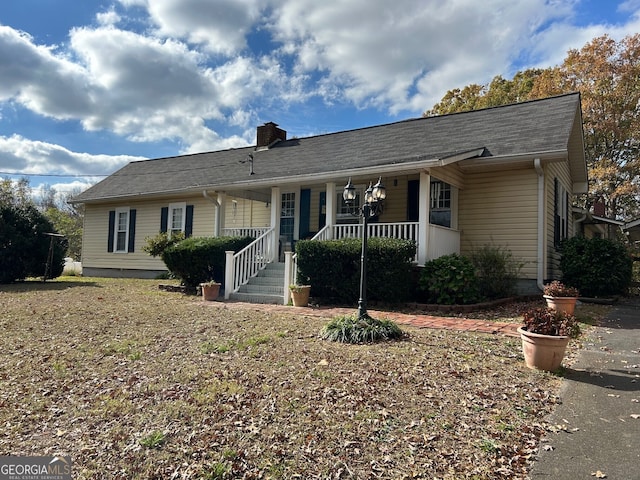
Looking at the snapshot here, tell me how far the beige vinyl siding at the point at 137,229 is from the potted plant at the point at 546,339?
12167 mm

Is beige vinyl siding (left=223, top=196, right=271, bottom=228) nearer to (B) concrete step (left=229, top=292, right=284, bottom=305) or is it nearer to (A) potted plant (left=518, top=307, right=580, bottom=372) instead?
(B) concrete step (left=229, top=292, right=284, bottom=305)

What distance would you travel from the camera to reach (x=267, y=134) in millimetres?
Answer: 17625

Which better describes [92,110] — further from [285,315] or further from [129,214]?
[285,315]

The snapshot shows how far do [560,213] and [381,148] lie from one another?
18.7 ft

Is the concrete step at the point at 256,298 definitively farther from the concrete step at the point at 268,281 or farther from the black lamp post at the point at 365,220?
the black lamp post at the point at 365,220

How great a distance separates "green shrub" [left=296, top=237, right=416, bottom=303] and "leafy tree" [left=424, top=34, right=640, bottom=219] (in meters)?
17.3

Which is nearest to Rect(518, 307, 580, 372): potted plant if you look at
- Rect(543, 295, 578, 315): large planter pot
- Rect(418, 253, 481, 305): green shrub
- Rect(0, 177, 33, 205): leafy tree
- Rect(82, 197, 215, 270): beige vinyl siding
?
Rect(543, 295, 578, 315): large planter pot

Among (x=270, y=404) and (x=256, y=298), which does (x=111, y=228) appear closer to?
(x=256, y=298)

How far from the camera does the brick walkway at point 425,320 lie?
20.9 ft

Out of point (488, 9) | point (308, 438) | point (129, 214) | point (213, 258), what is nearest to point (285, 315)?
point (213, 258)

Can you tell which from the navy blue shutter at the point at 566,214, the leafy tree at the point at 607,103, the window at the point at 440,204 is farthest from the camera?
the leafy tree at the point at 607,103

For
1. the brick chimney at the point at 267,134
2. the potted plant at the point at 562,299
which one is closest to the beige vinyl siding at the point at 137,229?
the brick chimney at the point at 267,134

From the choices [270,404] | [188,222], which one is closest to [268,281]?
[188,222]

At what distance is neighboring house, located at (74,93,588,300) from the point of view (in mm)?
9758
